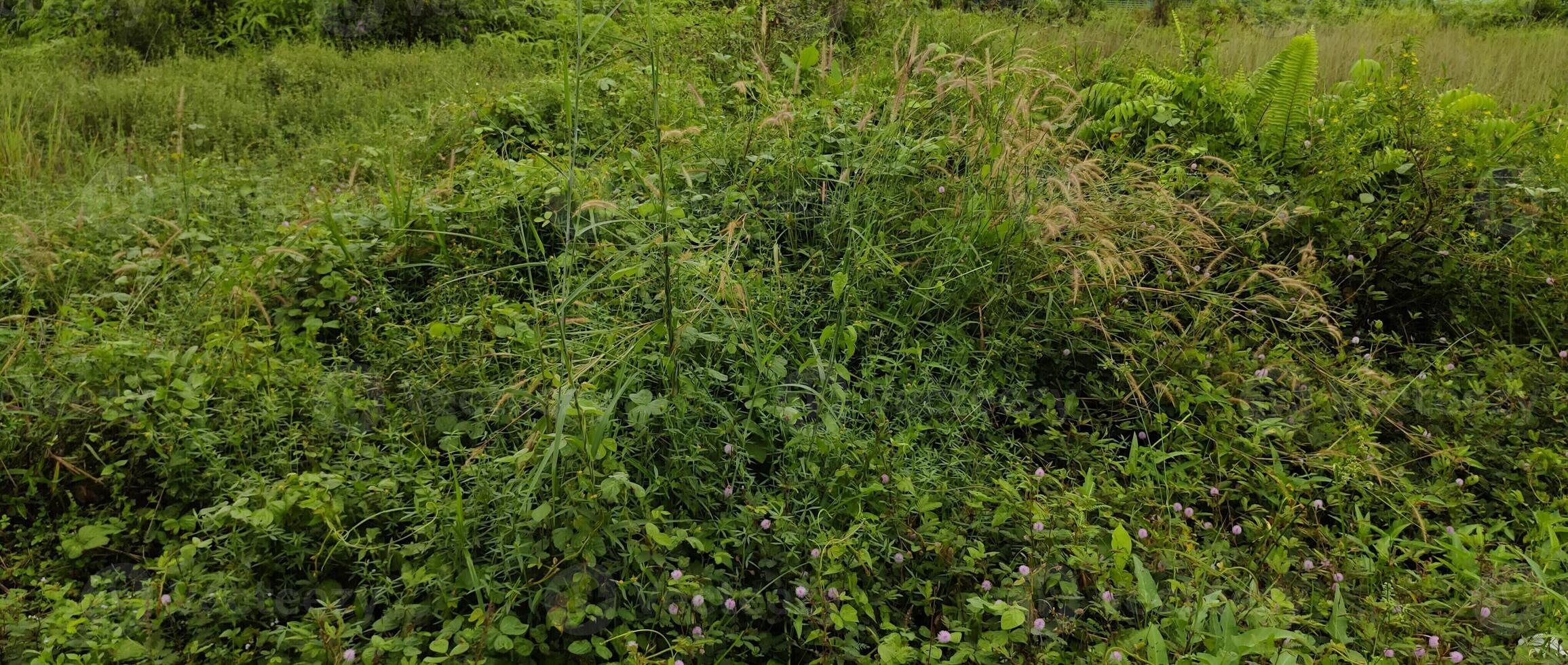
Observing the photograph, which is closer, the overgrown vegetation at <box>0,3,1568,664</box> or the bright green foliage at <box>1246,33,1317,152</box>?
the overgrown vegetation at <box>0,3,1568,664</box>

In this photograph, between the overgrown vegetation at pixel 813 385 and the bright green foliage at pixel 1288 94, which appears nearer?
the overgrown vegetation at pixel 813 385

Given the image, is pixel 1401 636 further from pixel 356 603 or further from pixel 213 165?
pixel 213 165

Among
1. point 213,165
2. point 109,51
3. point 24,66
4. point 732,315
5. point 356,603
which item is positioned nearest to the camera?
point 356,603

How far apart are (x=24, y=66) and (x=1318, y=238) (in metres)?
7.57

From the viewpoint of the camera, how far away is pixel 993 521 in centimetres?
213

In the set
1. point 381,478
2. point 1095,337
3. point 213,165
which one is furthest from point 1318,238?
point 213,165

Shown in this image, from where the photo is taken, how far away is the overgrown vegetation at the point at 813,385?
1.93 metres

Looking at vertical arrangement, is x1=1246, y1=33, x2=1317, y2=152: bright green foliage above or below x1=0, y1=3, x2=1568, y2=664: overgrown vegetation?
above

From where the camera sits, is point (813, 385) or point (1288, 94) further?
point (1288, 94)

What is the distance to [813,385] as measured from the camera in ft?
8.01

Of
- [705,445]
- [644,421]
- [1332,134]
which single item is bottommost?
[705,445]

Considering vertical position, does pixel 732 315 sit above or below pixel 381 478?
above

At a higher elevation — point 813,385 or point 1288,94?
point 1288,94

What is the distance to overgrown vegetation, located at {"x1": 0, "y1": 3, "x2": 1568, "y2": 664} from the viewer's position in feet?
6.32
